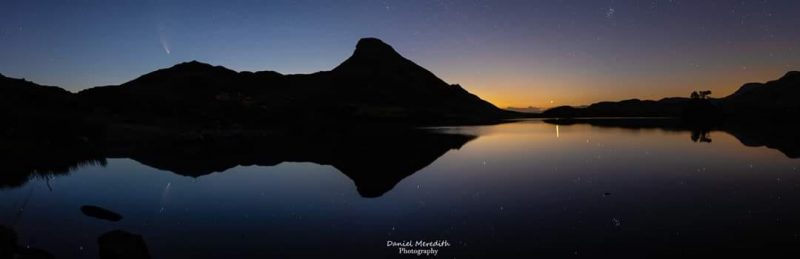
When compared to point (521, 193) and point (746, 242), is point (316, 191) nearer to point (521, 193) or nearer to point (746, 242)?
point (521, 193)

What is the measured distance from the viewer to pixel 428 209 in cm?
1855

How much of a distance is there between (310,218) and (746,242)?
14.3 meters

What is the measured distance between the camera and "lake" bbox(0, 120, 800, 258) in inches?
→ 507

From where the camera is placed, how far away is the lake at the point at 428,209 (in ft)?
42.2

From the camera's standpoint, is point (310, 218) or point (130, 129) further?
point (130, 129)

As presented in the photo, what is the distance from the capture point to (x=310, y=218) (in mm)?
17078

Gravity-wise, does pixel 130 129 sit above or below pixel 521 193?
above

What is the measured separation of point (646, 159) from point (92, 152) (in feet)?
159

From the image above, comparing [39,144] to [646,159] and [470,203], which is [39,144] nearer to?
[470,203]

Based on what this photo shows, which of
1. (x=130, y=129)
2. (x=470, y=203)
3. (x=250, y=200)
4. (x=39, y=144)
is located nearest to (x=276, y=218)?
(x=250, y=200)

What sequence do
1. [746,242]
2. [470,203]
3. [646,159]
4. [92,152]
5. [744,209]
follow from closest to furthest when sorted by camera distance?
1. [746,242]
2. [744,209]
3. [470,203]
4. [646,159]
5. [92,152]

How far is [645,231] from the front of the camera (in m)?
13.9

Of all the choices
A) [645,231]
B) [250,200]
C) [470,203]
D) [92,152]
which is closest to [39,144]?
[92,152]

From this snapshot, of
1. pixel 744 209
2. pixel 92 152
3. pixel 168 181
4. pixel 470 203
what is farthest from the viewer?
pixel 92 152
